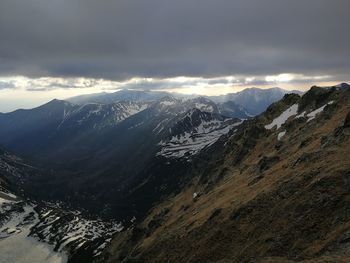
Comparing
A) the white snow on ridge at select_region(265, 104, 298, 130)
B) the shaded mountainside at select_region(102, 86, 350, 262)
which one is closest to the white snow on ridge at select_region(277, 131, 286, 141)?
the white snow on ridge at select_region(265, 104, 298, 130)

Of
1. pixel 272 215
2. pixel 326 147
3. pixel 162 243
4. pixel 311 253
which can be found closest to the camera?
pixel 311 253

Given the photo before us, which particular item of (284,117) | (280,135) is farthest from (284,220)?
(284,117)

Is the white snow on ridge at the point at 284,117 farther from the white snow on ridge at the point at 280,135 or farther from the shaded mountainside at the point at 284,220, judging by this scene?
the shaded mountainside at the point at 284,220

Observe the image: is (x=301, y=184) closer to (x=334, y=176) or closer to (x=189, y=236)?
(x=334, y=176)

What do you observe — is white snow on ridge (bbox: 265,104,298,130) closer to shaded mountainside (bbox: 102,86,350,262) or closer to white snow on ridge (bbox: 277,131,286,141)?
white snow on ridge (bbox: 277,131,286,141)

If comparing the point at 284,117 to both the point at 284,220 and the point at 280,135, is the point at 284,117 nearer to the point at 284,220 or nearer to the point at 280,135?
the point at 280,135

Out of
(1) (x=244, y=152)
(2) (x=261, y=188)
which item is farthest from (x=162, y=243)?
(1) (x=244, y=152)

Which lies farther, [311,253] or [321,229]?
[321,229]

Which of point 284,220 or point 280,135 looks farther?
point 280,135

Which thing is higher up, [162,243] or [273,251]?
[273,251]
